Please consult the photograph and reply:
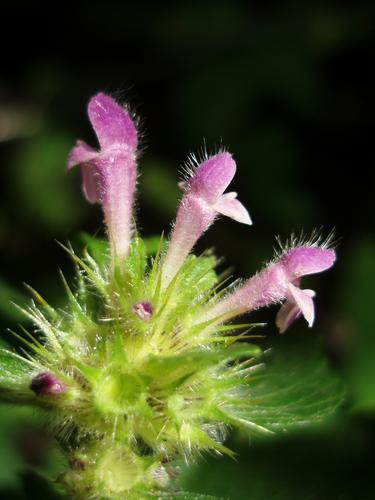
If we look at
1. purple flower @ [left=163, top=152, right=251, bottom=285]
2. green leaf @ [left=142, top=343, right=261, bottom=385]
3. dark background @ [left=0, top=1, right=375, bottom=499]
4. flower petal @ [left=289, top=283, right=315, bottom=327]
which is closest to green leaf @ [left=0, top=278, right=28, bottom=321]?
purple flower @ [left=163, top=152, right=251, bottom=285]

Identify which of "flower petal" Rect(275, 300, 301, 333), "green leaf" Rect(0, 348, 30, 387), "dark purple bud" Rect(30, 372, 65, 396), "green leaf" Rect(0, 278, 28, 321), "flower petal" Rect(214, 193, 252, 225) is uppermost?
"flower petal" Rect(214, 193, 252, 225)

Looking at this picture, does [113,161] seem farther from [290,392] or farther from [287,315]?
[290,392]

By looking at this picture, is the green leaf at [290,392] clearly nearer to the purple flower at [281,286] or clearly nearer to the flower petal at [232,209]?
the purple flower at [281,286]

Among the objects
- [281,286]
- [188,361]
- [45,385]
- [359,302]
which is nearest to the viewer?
[188,361]

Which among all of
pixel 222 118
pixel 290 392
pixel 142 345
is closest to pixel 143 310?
pixel 142 345

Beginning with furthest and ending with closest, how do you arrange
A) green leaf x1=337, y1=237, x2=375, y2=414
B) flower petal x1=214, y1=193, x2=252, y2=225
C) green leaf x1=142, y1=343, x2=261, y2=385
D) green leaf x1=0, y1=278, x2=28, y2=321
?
green leaf x1=337, y1=237, x2=375, y2=414 → green leaf x1=0, y1=278, x2=28, y2=321 → flower petal x1=214, y1=193, x2=252, y2=225 → green leaf x1=142, y1=343, x2=261, y2=385

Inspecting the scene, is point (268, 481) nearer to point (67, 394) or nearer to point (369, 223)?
point (67, 394)

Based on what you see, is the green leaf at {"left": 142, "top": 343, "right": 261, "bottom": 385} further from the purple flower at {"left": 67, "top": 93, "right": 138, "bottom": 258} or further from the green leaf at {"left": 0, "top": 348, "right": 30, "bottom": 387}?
the purple flower at {"left": 67, "top": 93, "right": 138, "bottom": 258}

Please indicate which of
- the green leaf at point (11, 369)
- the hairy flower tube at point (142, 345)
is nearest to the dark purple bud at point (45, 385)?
the hairy flower tube at point (142, 345)
